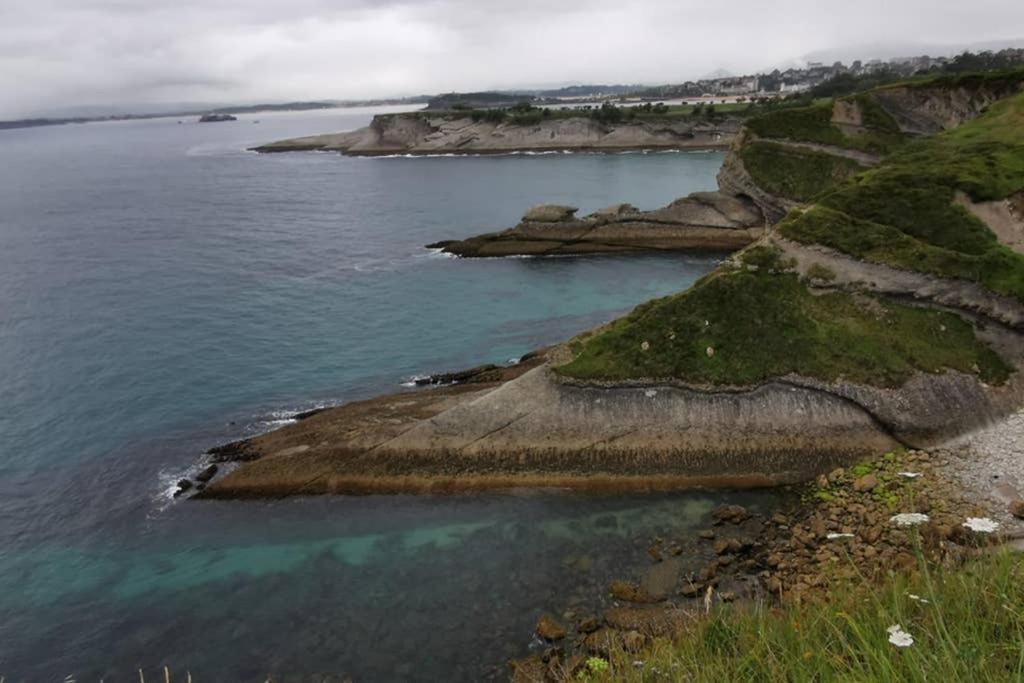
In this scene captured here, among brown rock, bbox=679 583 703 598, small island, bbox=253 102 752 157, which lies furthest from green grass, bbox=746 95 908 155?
small island, bbox=253 102 752 157

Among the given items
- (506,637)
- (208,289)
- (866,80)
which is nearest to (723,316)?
(506,637)

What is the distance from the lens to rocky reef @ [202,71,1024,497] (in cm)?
2514

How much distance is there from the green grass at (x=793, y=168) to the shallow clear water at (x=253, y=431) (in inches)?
499

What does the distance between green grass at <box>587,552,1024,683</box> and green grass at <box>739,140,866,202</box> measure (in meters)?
60.9

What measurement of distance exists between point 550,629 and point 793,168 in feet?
195

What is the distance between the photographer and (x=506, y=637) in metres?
17.6

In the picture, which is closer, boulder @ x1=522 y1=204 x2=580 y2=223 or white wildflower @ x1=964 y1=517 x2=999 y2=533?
white wildflower @ x1=964 y1=517 x2=999 y2=533

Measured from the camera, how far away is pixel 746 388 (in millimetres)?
26047

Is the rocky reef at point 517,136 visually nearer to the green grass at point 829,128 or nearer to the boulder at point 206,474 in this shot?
the green grass at point 829,128

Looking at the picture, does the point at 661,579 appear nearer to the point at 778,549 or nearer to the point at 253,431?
the point at 778,549

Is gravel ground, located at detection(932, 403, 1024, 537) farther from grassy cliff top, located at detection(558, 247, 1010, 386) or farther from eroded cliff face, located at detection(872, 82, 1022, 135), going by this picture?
eroded cliff face, located at detection(872, 82, 1022, 135)

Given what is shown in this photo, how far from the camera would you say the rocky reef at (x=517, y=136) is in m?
138

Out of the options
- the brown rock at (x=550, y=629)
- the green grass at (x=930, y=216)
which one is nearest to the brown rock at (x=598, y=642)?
the brown rock at (x=550, y=629)

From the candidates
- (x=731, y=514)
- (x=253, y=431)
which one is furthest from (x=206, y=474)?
(x=731, y=514)
